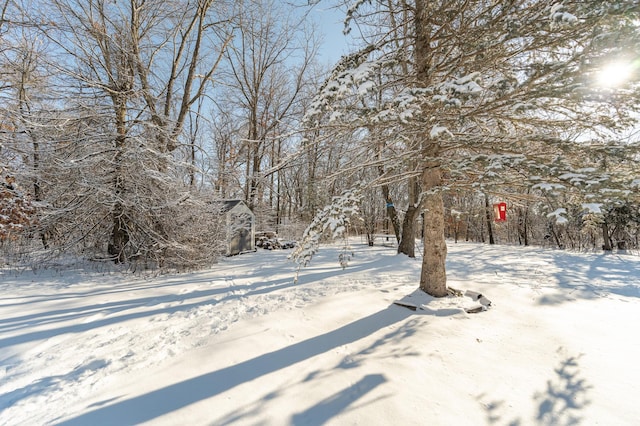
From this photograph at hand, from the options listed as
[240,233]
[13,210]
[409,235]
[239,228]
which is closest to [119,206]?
[13,210]

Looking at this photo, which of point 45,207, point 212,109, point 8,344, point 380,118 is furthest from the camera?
point 212,109

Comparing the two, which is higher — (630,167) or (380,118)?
(380,118)

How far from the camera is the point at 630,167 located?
2.66 metres

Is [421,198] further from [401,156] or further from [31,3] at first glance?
[31,3]

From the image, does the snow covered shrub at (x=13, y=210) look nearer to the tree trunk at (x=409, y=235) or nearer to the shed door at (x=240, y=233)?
the shed door at (x=240, y=233)

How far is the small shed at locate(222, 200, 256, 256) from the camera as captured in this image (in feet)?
30.2

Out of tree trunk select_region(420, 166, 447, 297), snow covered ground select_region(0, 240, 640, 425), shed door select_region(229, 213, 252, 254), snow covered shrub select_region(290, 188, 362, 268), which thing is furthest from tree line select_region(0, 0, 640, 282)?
shed door select_region(229, 213, 252, 254)

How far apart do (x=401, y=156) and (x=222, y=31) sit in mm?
10459

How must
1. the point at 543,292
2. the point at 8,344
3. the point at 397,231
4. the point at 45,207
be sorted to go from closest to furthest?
the point at 8,344
the point at 543,292
the point at 45,207
the point at 397,231

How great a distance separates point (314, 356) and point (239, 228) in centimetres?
747

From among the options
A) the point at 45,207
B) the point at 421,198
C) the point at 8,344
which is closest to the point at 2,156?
the point at 45,207

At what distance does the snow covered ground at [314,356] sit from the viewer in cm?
178

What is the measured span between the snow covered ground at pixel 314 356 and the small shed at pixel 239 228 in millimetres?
4690

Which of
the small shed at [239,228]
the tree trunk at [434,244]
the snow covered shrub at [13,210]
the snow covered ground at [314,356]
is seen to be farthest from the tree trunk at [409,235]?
the snow covered shrub at [13,210]
